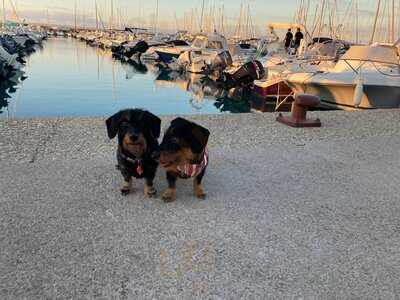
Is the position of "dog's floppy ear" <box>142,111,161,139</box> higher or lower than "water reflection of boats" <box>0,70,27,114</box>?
higher

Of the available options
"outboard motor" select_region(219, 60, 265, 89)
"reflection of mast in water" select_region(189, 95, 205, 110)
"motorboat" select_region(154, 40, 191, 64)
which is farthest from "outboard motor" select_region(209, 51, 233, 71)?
"motorboat" select_region(154, 40, 191, 64)

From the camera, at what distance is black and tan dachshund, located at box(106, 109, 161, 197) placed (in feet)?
11.4

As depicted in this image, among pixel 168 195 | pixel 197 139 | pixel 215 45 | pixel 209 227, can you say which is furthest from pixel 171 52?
pixel 209 227

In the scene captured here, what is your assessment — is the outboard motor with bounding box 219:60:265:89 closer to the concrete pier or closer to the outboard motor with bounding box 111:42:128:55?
the concrete pier

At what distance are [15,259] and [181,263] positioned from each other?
1.20m

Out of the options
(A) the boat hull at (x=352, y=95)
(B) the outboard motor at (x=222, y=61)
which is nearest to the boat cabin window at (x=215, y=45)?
(B) the outboard motor at (x=222, y=61)

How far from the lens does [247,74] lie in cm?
2117

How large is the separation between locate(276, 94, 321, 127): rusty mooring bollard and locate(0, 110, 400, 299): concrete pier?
1.57 m

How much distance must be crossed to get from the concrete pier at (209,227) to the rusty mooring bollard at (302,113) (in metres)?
1.57

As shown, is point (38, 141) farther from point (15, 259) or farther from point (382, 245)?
point (382, 245)

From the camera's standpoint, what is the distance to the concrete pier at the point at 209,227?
2703mm

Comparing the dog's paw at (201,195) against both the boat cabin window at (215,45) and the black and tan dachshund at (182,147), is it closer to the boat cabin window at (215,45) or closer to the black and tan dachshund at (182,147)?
the black and tan dachshund at (182,147)

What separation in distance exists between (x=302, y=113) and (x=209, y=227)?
15.9 ft

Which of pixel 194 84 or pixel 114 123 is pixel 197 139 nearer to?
pixel 114 123
